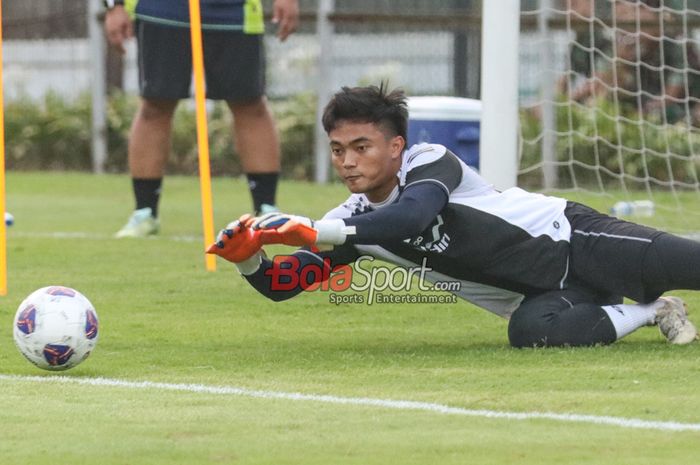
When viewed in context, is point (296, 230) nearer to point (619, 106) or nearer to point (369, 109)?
point (369, 109)

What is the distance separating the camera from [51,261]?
26.5 feet

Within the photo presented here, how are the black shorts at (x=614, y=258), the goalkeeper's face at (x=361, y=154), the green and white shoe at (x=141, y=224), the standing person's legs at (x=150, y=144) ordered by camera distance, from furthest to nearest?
the green and white shoe at (x=141, y=224) → the standing person's legs at (x=150, y=144) → the black shorts at (x=614, y=258) → the goalkeeper's face at (x=361, y=154)

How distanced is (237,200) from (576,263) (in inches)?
275

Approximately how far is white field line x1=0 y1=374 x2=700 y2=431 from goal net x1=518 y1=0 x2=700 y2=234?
7.35 m

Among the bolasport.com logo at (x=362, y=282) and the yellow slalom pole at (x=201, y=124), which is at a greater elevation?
the yellow slalom pole at (x=201, y=124)

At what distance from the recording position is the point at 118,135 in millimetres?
16719

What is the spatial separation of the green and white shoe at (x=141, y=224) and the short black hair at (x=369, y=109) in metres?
3.96

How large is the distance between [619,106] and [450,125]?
418 centimetres

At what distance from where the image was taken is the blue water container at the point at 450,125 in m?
9.77

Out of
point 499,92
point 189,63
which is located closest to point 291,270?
point 499,92

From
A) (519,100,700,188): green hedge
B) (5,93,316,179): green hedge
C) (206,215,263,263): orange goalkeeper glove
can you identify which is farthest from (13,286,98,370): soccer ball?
(5,93,316,179): green hedge

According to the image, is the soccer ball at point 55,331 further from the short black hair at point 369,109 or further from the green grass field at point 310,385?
the short black hair at point 369,109

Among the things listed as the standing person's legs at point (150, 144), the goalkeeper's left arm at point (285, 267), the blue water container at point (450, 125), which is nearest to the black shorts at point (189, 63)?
the standing person's legs at point (150, 144)

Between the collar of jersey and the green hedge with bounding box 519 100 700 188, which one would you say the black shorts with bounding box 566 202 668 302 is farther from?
the green hedge with bounding box 519 100 700 188
